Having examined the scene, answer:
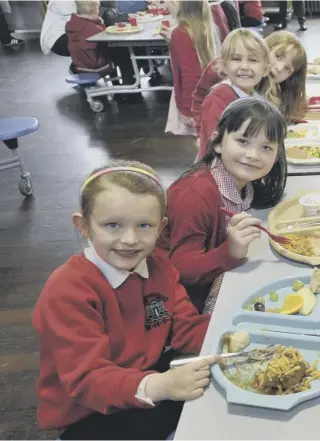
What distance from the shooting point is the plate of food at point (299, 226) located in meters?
1.20

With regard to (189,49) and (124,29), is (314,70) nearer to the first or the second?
(189,49)

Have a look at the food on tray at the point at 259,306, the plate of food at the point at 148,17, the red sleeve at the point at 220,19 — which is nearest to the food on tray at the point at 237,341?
the food on tray at the point at 259,306

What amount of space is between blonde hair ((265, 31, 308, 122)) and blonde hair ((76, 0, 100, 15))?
2.95 meters

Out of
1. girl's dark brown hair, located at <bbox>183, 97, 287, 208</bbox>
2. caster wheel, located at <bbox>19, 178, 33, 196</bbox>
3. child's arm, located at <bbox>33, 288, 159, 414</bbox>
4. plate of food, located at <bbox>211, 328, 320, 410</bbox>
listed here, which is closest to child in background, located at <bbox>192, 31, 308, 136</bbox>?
girl's dark brown hair, located at <bbox>183, 97, 287, 208</bbox>

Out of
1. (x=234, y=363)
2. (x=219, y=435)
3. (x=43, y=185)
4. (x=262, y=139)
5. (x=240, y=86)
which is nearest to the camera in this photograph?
(x=219, y=435)

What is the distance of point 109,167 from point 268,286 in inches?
17.4

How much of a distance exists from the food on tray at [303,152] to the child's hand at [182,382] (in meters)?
1.05

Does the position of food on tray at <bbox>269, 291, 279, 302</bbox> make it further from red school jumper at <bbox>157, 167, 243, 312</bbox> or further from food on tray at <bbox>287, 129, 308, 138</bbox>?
food on tray at <bbox>287, 129, 308, 138</bbox>

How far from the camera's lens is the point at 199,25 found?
300 cm

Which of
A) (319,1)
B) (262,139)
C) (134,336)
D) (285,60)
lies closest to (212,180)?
(262,139)

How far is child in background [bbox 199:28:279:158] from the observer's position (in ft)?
6.56

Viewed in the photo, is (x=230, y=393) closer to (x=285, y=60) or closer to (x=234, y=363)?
(x=234, y=363)

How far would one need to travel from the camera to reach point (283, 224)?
1345 mm

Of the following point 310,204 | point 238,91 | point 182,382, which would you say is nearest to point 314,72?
point 238,91
